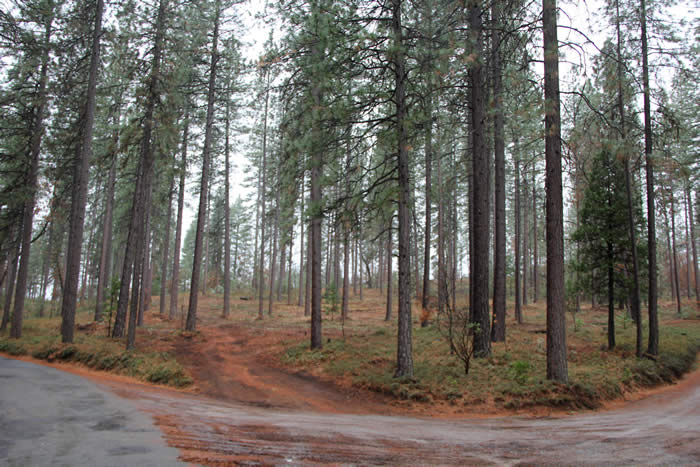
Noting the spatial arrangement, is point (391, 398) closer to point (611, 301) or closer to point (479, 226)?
point (479, 226)

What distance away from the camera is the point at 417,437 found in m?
5.48

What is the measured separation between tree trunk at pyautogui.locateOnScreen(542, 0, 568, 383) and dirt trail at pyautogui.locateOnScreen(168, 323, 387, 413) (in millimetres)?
4108

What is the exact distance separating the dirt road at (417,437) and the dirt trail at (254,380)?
1003 millimetres

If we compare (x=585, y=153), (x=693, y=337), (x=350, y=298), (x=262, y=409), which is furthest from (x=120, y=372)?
(x=350, y=298)

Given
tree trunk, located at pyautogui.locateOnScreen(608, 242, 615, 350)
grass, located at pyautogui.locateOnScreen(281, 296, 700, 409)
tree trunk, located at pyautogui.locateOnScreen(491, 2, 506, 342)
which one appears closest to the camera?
grass, located at pyautogui.locateOnScreen(281, 296, 700, 409)

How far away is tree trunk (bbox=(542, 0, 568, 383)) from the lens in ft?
28.2

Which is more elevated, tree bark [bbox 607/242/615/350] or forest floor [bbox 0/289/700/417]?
tree bark [bbox 607/242/615/350]

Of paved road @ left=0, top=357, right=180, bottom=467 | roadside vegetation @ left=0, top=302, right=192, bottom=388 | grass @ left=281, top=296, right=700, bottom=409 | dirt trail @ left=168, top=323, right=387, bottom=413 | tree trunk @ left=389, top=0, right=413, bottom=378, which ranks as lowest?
dirt trail @ left=168, top=323, right=387, bottom=413

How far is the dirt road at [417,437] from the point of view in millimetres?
4262

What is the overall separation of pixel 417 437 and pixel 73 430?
4349mm

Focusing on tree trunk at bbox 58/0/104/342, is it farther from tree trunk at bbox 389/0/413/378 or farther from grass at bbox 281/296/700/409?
tree trunk at bbox 389/0/413/378

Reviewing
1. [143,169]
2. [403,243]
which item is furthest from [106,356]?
[403,243]

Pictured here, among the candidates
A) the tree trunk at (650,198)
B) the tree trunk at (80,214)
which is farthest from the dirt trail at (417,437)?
the tree trunk at (80,214)

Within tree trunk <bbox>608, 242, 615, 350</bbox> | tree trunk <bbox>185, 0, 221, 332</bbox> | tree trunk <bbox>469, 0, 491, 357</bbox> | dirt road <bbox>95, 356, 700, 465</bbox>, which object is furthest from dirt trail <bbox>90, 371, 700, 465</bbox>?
tree trunk <bbox>185, 0, 221, 332</bbox>
